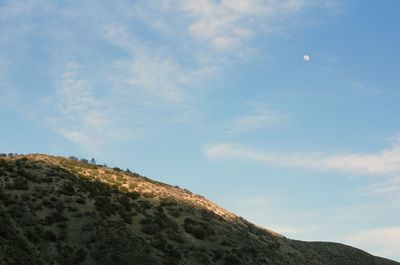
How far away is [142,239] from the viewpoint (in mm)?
48844

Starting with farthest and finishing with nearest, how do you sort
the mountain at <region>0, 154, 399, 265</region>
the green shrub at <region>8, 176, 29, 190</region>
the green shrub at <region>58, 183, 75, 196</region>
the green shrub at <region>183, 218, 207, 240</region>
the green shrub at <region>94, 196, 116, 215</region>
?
1. the green shrub at <region>183, 218, 207, 240</region>
2. the green shrub at <region>58, 183, 75, 196</region>
3. the green shrub at <region>94, 196, 116, 215</region>
4. the green shrub at <region>8, 176, 29, 190</region>
5. the mountain at <region>0, 154, 399, 265</region>

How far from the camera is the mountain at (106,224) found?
4141 centimetres

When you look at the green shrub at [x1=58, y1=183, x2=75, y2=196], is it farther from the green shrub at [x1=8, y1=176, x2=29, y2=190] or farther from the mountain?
the green shrub at [x1=8, y1=176, x2=29, y2=190]

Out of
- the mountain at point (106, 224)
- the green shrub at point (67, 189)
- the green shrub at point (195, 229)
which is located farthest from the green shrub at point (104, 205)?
the green shrub at point (195, 229)

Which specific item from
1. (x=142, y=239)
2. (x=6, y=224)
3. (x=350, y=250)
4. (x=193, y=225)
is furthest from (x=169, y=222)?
(x=350, y=250)

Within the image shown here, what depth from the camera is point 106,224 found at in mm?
48156

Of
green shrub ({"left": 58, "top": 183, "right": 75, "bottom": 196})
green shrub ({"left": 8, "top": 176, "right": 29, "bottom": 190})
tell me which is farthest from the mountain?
green shrub ({"left": 8, "top": 176, "right": 29, "bottom": 190})

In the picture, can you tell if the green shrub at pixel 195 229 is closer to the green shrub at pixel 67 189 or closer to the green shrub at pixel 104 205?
the green shrub at pixel 104 205

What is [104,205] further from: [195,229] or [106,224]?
[195,229]

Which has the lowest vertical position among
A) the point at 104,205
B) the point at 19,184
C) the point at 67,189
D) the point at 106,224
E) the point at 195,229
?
the point at 106,224

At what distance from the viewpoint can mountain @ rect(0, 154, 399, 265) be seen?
41.4 meters

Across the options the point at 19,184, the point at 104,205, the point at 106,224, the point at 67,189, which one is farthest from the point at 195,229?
the point at 19,184

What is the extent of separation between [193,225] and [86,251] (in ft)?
62.4

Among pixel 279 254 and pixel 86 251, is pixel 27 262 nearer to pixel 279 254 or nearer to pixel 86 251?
pixel 86 251
